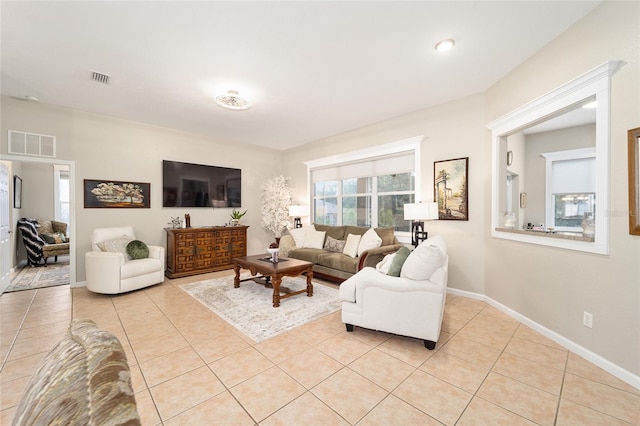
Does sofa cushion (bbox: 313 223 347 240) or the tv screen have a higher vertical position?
the tv screen

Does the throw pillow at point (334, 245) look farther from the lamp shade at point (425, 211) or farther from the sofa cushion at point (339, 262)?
the lamp shade at point (425, 211)

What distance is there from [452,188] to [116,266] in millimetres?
5101

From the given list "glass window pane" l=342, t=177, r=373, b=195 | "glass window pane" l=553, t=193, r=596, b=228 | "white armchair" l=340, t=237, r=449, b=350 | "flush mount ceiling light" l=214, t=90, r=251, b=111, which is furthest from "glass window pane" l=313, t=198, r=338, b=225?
"glass window pane" l=553, t=193, r=596, b=228

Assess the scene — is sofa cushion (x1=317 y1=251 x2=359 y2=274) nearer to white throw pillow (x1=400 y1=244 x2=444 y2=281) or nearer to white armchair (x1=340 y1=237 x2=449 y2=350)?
white armchair (x1=340 y1=237 x2=449 y2=350)

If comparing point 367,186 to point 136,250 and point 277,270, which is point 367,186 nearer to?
point 277,270

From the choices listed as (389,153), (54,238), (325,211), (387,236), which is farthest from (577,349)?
(54,238)

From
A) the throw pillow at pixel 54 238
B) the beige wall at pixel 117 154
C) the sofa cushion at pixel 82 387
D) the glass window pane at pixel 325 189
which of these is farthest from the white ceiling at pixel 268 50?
the throw pillow at pixel 54 238

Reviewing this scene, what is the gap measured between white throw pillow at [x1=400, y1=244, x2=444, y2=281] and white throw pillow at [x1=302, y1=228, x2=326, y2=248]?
9.52ft

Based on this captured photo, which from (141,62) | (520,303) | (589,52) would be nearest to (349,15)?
(589,52)

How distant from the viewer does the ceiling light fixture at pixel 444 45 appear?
2.57 m

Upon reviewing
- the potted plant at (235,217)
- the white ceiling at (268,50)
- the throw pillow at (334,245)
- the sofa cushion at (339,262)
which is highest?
the white ceiling at (268,50)

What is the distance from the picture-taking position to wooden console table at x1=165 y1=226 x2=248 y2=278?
4.90 meters

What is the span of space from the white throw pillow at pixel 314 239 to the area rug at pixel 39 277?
4257 mm

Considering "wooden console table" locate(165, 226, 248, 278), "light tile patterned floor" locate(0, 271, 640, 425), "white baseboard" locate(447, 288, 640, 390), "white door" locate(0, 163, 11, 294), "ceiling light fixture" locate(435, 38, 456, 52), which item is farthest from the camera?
"wooden console table" locate(165, 226, 248, 278)
